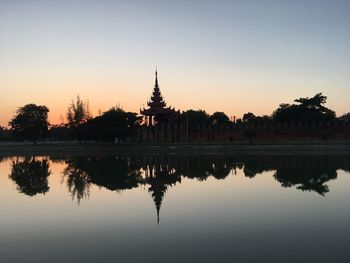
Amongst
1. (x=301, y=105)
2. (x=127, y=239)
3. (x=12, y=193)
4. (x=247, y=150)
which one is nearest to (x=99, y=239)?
(x=127, y=239)

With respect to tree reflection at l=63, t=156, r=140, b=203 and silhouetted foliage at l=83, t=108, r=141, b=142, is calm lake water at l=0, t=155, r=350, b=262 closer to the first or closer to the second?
tree reflection at l=63, t=156, r=140, b=203

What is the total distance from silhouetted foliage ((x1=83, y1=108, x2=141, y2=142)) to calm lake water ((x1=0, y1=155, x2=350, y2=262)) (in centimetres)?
2505

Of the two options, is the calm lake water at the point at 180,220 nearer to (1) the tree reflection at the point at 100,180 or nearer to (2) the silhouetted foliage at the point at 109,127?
(1) the tree reflection at the point at 100,180

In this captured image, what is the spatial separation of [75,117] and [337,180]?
5046 cm

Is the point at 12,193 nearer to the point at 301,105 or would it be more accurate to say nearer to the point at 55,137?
the point at 301,105

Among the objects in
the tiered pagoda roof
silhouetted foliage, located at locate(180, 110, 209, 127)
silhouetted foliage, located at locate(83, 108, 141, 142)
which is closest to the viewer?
silhouetted foliage, located at locate(83, 108, 141, 142)

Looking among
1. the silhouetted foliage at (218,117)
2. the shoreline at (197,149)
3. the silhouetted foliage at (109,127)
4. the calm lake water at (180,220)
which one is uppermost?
the silhouetted foliage at (218,117)

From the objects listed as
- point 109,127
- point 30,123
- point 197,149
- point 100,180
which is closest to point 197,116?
point 30,123

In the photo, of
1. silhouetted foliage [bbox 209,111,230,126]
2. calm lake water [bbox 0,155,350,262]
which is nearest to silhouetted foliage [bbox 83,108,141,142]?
calm lake water [bbox 0,155,350,262]

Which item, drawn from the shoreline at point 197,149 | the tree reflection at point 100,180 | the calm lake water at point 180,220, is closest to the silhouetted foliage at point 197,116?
the shoreline at point 197,149

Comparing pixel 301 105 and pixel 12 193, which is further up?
pixel 301 105

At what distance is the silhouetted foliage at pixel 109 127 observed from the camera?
41.6 m

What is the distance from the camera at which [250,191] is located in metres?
13.3

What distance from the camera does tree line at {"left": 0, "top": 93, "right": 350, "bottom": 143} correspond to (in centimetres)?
4238
